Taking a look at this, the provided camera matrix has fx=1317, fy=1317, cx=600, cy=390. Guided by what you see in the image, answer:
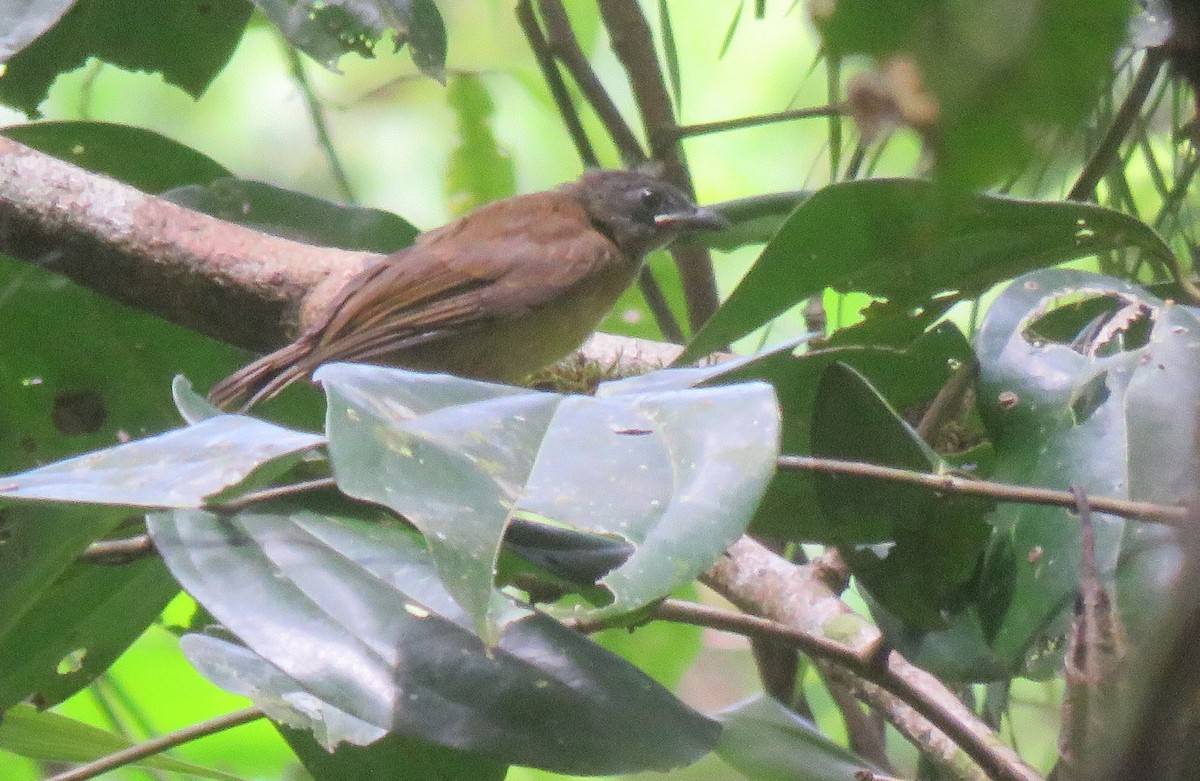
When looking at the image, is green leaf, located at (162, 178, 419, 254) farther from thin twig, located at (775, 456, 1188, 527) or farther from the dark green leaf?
thin twig, located at (775, 456, 1188, 527)

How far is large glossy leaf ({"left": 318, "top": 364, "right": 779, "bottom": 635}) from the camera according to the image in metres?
1.05

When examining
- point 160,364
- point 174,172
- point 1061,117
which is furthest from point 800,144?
point 1061,117

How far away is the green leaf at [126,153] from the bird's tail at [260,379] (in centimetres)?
49

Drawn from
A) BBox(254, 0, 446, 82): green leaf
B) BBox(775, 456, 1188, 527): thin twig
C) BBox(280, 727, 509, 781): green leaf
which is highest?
BBox(254, 0, 446, 82): green leaf

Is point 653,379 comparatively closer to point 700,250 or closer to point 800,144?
point 700,250

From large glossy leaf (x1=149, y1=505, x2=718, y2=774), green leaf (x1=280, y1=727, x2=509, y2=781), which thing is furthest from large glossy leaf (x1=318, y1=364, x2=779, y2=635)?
green leaf (x1=280, y1=727, x2=509, y2=781)

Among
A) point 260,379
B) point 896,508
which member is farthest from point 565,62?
point 896,508

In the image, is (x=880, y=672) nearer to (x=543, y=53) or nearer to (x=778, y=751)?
(x=778, y=751)

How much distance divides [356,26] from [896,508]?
4.74ft

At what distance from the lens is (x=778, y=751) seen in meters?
1.77

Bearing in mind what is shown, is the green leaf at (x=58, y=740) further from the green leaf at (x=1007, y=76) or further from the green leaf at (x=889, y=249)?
the green leaf at (x=1007, y=76)

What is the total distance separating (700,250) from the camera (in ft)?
12.0

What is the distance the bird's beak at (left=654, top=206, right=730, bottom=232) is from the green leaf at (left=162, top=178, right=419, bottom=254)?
Result: 2.63ft

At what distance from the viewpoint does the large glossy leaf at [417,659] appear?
1.24 m
